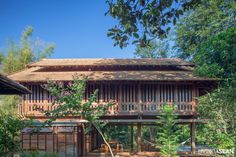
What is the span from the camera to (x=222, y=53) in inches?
861

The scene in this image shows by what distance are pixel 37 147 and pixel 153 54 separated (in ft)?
79.7

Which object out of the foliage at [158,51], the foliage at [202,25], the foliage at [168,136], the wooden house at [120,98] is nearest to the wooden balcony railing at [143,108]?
the wooden house at [120,98]

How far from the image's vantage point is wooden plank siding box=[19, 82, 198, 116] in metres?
17.9

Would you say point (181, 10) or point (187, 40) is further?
point (187, 40)

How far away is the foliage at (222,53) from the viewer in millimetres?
21391

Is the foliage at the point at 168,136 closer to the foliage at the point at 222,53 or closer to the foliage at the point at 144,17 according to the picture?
the foliage at the point at 222,53

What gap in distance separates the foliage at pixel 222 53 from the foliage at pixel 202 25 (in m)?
5.56

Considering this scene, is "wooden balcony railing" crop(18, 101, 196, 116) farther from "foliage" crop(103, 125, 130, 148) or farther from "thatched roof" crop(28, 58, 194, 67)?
"foliage" crop(103, 125, 130, 148)

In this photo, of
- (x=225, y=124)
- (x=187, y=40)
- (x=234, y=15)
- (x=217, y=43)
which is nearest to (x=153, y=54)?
(x=187, y=40)

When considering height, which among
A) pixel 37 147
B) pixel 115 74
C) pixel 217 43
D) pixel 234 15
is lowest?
pixel 37 147

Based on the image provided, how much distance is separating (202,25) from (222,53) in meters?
9.76

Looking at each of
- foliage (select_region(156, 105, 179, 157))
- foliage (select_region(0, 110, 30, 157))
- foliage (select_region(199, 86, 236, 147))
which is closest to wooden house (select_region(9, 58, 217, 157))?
foliage (select_region(156, 105, 179, 157))

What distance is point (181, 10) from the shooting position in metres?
6.95

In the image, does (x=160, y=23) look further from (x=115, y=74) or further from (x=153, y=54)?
(x=153, y=54)
